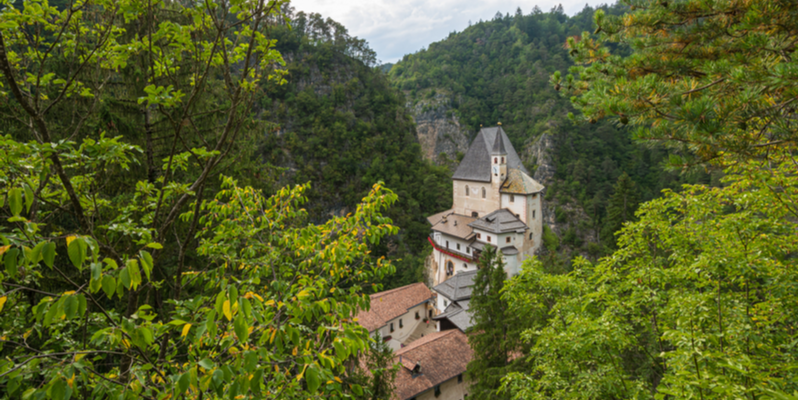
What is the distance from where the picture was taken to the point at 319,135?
47219mm

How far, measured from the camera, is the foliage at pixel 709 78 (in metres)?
3.20

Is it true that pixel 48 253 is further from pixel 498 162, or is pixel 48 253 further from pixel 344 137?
pixel 344 137

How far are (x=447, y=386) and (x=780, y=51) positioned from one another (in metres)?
18.0

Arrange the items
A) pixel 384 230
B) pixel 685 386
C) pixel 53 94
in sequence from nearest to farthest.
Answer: pixel 685 386 → pixel 384 230 → pixel 53 94

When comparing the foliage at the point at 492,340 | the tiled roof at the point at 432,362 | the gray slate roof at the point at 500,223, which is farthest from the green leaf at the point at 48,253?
the gray slate roof at the point at 500,223

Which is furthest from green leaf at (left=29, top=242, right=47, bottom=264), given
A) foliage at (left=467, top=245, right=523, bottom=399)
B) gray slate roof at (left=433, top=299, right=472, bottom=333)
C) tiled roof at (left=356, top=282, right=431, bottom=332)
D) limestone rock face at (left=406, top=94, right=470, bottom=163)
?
limestone rock face at (left=406, top=94, right=470, bottom=163)

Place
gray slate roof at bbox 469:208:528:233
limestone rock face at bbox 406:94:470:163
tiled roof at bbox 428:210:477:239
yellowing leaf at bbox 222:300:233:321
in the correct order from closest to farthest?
yellowing leaf at bbox 222:300:233:321 < gray slate roof at bbox 469:208:528:233 < tiled roof at bbox 428:210:477:239 < limestone rock face at bbox 406:94:470:163

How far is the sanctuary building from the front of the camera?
26.7 metres

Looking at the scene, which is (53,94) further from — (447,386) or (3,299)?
(447,386)

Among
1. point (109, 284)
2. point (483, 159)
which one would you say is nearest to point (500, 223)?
point (483, 159)

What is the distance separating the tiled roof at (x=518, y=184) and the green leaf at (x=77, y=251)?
90.0 feet

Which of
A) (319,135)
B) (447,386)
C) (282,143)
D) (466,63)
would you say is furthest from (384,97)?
(447,386)

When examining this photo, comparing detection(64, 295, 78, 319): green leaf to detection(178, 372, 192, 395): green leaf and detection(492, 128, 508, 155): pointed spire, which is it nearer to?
detection(178, 372, 192, 395): green leaf

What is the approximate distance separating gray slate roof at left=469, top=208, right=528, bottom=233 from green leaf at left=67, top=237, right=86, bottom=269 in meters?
25.8
